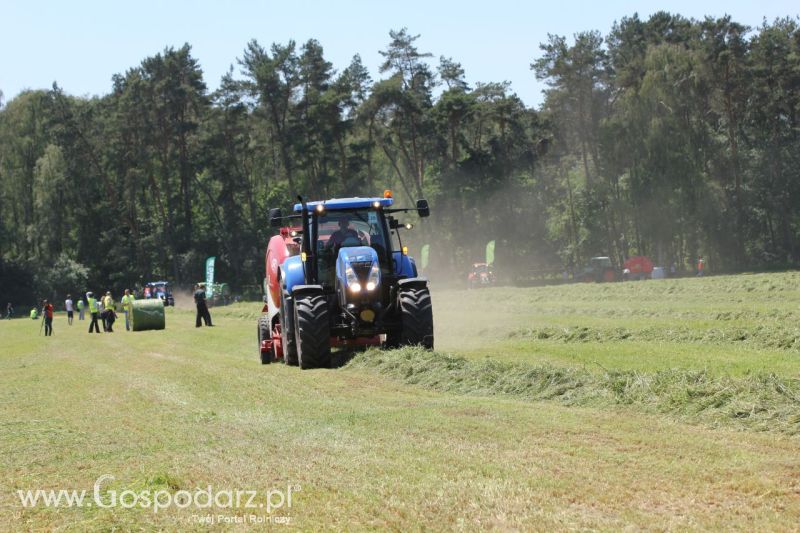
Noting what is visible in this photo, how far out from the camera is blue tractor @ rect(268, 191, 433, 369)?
15047 mm

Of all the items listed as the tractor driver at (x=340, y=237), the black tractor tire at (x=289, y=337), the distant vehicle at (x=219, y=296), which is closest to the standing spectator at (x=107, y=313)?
the distant vehicle at (x=219, y=296)

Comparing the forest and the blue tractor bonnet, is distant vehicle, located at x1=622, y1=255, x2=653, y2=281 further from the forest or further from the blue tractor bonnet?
the blue tractor bonnet

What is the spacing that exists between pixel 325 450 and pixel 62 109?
70944 millimetres

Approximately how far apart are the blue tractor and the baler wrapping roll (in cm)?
1898

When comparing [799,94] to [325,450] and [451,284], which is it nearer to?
[451,284]

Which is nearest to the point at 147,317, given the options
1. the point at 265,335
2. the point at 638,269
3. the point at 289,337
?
the point at 265,335

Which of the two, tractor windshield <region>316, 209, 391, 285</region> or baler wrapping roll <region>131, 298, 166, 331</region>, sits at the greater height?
tractor windshield <region>316, 209, 391, 285</region>

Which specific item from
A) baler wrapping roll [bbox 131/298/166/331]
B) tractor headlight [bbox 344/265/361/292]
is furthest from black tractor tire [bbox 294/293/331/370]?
baler wrapping roll [bbox 131/298/166/331]

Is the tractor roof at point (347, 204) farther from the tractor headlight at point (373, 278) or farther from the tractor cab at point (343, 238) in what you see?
the tractor headlight at point (373, 278)

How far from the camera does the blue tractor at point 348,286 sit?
49.4 feet

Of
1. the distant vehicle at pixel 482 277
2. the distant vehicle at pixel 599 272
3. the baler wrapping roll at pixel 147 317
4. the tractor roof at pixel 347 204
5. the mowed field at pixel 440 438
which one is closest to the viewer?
the mowed field at pixel 440 438

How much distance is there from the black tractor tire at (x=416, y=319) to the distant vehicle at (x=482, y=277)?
44315 mm

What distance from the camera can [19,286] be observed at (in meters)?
72.4

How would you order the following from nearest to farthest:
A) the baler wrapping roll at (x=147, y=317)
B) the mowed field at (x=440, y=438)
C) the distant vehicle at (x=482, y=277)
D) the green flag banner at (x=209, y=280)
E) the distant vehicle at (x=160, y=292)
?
the mowed field at (x=440, y=438) < the baler wrapping roll at (x=147, y=317) < the green flag banner at (x=209, y=280) < the distant vehicle at (x=482, y=277) < the distant vehicle at (x=160, y=292)
